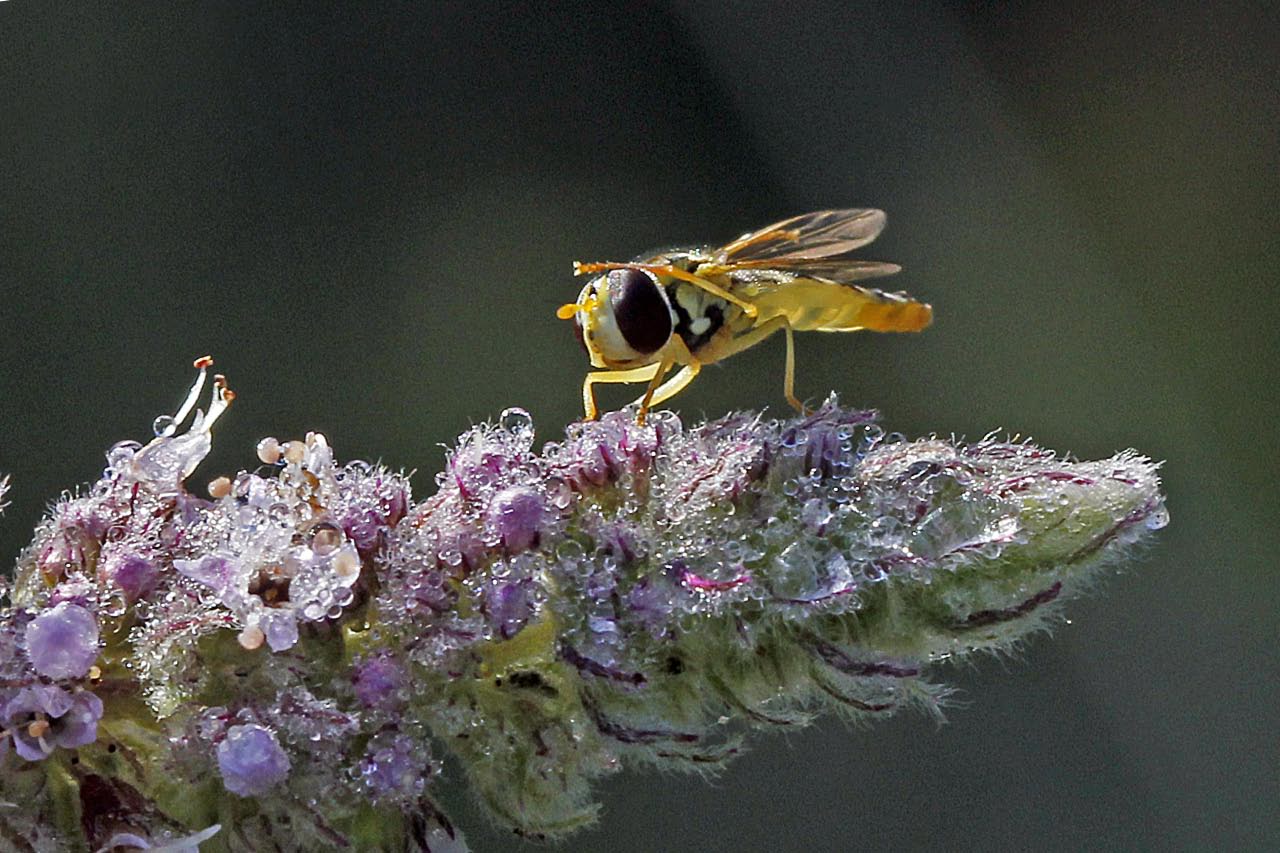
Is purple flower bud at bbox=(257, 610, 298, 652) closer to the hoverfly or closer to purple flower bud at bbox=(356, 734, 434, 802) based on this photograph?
purple flower bud at bbox=(356, 734, 434, 802)

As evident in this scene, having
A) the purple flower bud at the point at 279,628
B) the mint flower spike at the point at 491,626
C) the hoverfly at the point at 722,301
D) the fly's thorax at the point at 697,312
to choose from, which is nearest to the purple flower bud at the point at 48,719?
the mint flower spike at the point at 491,626

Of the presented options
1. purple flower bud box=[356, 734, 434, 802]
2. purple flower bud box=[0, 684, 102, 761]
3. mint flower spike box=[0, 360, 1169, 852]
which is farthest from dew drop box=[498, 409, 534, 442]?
purple flower bud box=[0, 684, 102, 761]

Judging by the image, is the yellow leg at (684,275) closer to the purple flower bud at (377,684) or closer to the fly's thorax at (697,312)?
the fly's thorax at (697,312)

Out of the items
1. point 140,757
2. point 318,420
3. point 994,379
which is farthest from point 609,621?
point 994,379

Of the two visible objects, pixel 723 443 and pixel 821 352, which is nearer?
pixel 723 443

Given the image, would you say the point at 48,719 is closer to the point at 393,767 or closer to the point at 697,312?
the point at 393,767

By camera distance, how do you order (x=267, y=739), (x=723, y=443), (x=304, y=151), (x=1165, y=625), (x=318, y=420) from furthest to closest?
(x=304, y=151) < (x=1165, y=625) < (x=318, y=420) < (x=723, y=443) < (x=267, y=739)

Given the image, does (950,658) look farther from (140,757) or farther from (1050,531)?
(140,757)
